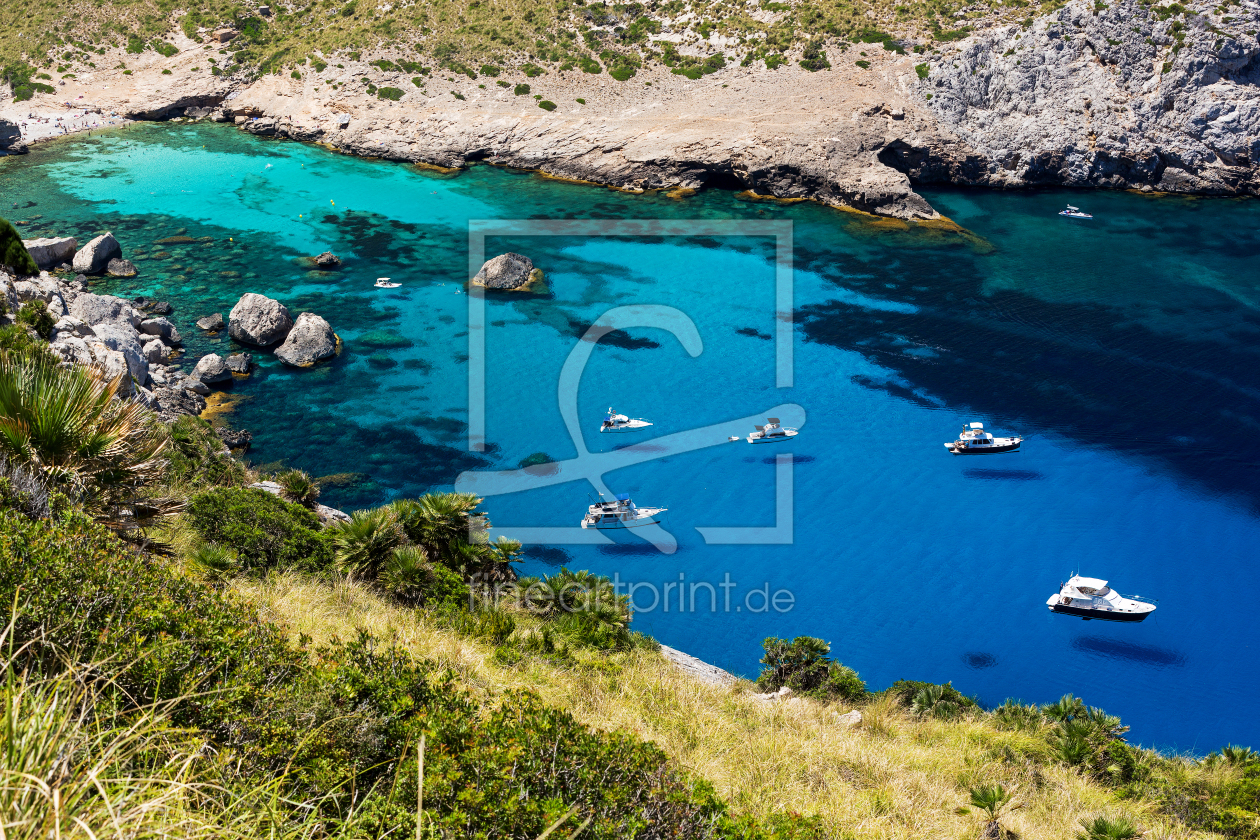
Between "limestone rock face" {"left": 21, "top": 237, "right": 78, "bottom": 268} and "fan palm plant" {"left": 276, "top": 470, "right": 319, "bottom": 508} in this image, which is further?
"limestone rock face" {"left": 21, "top": 237, "right": 78, "bottom": 268}

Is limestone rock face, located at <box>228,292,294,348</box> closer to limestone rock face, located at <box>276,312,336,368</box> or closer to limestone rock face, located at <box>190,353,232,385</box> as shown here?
limestone rock face, located at <box>276,312,336,368</box>

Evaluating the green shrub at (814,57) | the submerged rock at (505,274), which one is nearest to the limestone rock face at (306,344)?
the submerged rock at (505,274)

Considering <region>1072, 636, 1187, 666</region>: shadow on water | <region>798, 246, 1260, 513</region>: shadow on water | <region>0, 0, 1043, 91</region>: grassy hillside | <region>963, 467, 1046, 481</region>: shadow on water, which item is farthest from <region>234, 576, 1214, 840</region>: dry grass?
<region>0, 0, 1043, 91</region>: grassy hillside

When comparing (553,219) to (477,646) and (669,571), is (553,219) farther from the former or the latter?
(477,646)

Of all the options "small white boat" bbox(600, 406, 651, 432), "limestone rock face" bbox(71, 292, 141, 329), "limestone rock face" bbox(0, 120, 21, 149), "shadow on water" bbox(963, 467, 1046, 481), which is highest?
"limestone rock face" bbox(0, 120, 21, 149)

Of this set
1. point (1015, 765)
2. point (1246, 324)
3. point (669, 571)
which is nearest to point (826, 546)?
point (669, 571)
